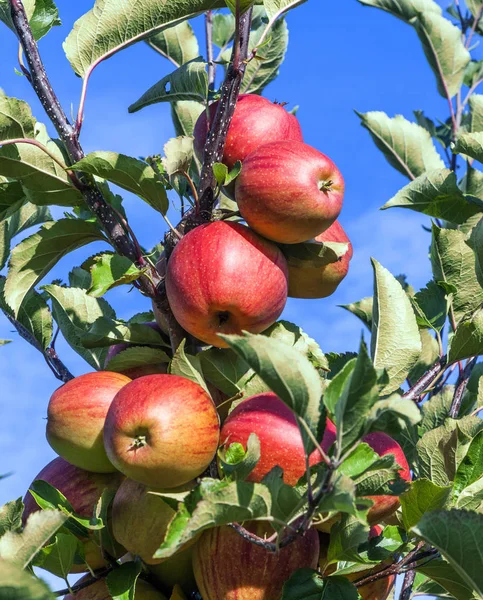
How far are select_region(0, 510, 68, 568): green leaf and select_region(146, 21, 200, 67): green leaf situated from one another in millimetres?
2319

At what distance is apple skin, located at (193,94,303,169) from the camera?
212 cm

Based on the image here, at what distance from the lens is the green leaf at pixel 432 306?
91.3 inches

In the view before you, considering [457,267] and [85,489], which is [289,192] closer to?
[457,267]

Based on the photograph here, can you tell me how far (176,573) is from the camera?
6.50 ft

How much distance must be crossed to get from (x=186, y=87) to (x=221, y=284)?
633 millimetres

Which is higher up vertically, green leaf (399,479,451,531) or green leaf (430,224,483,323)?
green leaf (430,224,483,323)

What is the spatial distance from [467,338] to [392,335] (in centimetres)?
24

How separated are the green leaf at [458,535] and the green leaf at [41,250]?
3.83 ft

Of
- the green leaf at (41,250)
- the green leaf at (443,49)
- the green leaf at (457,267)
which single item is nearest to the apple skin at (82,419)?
Answer: the green leaf at (41,250)

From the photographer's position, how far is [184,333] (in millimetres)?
2064

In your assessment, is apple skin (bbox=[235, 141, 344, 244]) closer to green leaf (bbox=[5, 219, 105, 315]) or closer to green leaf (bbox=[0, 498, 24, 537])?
green leaf (bbox=[5, 219, 105, 315])

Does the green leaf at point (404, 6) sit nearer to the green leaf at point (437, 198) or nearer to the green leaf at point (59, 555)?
the green leaf at point (437, 198)

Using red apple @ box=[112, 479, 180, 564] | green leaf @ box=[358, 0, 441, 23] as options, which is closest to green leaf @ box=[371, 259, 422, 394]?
red apple @ box=[112, 479, 180, 564]

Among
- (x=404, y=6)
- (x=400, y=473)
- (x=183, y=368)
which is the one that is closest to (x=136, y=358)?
(x=183, y=368)
